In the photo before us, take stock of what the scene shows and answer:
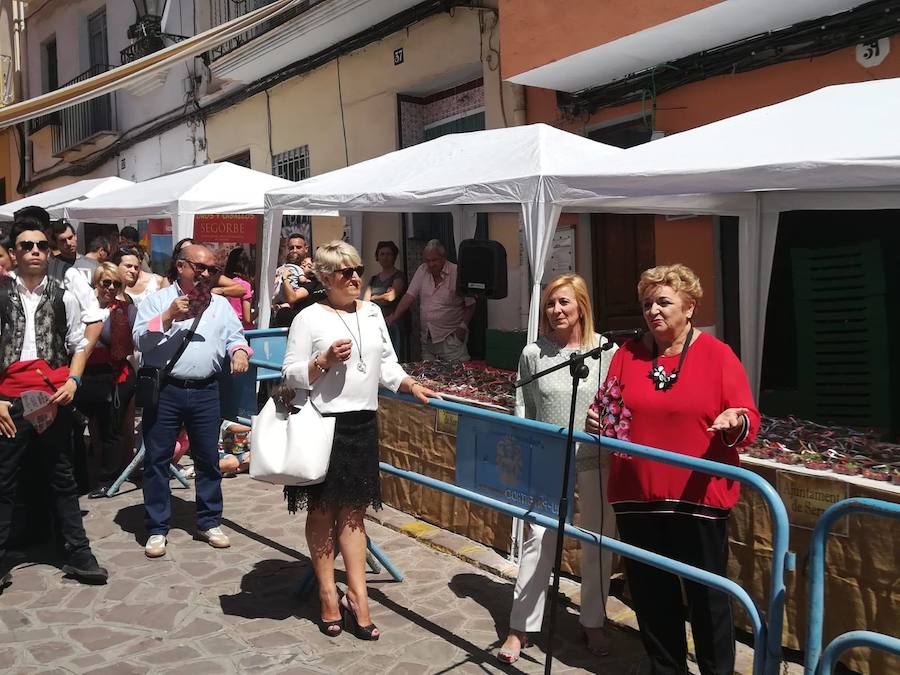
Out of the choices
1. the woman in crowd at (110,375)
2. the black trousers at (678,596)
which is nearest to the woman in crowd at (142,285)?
the woman in crowd at (110,375)

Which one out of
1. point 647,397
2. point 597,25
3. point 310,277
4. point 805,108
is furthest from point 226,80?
point 647,397

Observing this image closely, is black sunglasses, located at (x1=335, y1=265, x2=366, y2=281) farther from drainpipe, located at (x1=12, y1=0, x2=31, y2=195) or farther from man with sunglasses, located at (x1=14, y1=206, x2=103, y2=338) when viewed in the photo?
drainpipe, located at (x1=12, y1=0, x2=31, y2=195)

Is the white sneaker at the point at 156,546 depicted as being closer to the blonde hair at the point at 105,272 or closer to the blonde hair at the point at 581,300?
the blonde hair at the point at 105,272

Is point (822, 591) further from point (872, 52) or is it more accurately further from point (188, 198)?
point (188, 198)

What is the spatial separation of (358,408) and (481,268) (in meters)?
3.97

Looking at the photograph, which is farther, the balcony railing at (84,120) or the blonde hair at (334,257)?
the balcony railing at (84,120)

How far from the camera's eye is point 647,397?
3109 millimetres

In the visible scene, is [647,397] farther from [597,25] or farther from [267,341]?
[597,25]

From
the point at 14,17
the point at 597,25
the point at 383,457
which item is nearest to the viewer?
the point at 383,457

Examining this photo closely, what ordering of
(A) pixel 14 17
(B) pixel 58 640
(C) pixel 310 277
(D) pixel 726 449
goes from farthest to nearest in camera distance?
(A) pixel 14 17 → (C) pixel 310 277 → (B) pixel 58 640 → (D) pixel 726 449

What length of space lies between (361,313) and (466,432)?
0.76 metres

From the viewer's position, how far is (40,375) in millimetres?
4391

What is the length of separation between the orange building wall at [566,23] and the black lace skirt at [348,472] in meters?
4.51

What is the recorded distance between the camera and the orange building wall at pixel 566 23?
664 centimetres
